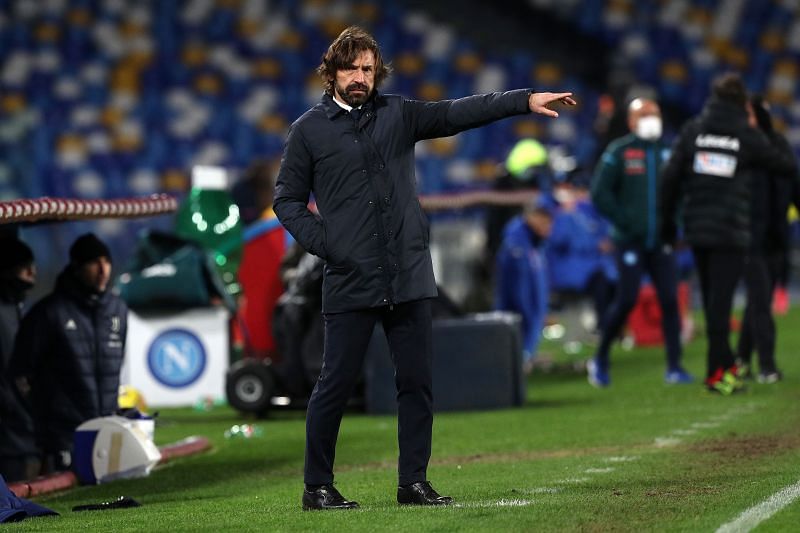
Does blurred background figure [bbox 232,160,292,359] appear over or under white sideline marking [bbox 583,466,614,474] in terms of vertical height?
over

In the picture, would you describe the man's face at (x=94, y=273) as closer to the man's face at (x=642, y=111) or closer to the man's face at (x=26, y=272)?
the man's face at (x=26, y=272)

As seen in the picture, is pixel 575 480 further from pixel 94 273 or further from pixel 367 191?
pixel 94 273

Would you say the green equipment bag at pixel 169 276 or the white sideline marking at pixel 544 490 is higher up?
the green equipment bag at pixel 169 276

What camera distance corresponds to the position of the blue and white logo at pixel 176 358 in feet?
47.5

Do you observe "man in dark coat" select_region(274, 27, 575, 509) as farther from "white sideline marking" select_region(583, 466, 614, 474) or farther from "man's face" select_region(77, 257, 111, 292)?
"man's face" select_region(77, 257, 111, 292)

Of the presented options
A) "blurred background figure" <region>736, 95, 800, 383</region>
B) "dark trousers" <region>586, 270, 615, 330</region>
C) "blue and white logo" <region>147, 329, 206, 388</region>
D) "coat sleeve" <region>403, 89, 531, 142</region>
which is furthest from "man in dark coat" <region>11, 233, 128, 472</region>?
"dark trousers" <region>586, 270, 615, 330</region>

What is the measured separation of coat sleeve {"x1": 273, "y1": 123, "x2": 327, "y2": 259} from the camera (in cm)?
711

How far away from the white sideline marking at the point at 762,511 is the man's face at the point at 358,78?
2.20m

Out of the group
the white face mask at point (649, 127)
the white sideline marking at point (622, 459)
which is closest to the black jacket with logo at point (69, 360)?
the white sideline marking at point (622, 459)

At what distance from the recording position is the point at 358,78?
705 centimetres

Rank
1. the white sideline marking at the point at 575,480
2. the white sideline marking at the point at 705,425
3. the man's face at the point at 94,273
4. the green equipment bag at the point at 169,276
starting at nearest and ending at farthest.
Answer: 1. the white sideline marking at the point at 575,480
2. the man's face at the point at 94,273
3. the white sideline marking at the point at 705,425
4. the green equipment bag at the point at 169,276

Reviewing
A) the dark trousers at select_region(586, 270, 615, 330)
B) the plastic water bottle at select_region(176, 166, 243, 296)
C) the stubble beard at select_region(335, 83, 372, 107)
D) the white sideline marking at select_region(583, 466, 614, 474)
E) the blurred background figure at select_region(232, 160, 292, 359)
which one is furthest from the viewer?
the dark trousers at select_region(586, 270, 615, 330)

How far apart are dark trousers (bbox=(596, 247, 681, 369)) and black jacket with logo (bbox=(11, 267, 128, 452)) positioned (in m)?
5.34

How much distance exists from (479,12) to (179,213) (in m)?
17.0
